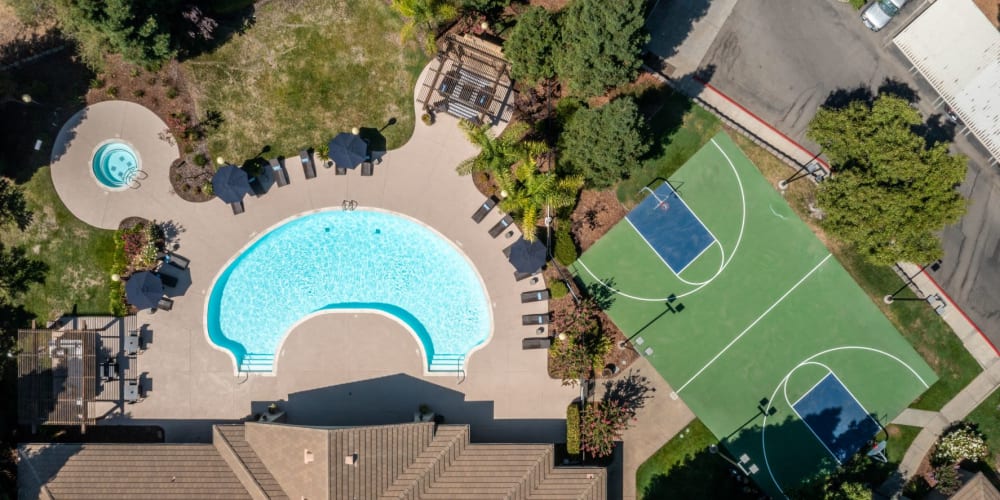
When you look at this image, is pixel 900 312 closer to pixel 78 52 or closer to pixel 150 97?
pixel 150 97

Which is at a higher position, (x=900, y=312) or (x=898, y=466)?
(x=900, y=312)

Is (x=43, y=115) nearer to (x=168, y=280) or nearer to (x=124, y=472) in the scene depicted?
(x=168, y=280)

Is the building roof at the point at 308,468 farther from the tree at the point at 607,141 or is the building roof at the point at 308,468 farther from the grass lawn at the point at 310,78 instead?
the grass lawn at the point at 310,78

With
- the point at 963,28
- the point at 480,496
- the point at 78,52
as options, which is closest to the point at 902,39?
the point at 963,28

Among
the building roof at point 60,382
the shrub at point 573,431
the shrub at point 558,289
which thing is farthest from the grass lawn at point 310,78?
the shrub at point 573,431

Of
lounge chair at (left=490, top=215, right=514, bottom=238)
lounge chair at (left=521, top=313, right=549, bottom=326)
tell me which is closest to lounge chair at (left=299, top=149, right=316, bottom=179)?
lounge chair at (left=490, top=215, right=514, bottom=238)

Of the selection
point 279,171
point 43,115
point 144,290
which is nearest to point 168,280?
point 144,290

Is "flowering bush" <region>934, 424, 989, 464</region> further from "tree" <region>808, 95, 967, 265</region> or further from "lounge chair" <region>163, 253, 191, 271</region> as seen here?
"lounge chair" <region>163, 253, 191, 271</region>

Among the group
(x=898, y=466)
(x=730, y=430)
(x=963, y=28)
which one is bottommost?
(x=898, y=466)
